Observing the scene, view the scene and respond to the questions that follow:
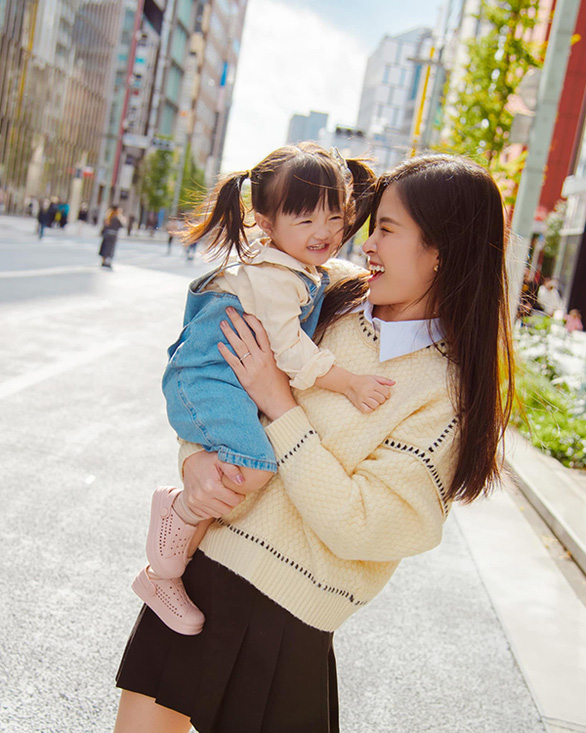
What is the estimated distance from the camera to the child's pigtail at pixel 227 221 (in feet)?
6.15

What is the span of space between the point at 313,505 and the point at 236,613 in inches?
14.4

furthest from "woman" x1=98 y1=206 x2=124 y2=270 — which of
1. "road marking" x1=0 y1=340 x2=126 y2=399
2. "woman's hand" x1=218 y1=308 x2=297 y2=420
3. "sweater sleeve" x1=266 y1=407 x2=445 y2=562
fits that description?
"sweater sleeve" x1=266 y1=407 x2=445 y2=562

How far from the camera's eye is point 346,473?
1.62 meters

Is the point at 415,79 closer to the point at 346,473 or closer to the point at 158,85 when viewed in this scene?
the point at 158,85

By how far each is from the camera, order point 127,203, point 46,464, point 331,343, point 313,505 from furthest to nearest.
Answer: point 127,203
point 46,464
point 331,343
point 313,505

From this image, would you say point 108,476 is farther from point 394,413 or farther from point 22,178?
point 22,178

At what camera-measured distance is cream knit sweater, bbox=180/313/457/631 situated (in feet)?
5.18

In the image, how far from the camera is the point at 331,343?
1.84 m

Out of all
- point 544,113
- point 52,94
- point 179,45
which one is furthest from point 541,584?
point 179,45

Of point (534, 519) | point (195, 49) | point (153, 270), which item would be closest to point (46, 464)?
point (534, 519)

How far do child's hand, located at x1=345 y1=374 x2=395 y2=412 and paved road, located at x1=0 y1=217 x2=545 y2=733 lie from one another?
1573 mm

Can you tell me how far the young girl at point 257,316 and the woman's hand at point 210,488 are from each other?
0.07 ft

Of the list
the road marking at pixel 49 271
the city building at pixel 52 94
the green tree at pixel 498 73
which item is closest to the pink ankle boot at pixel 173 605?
the road marking at pixel 49 271

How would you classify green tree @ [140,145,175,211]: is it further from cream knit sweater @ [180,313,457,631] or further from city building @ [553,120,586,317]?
cream knit sweater @ [180,313,457,631]
